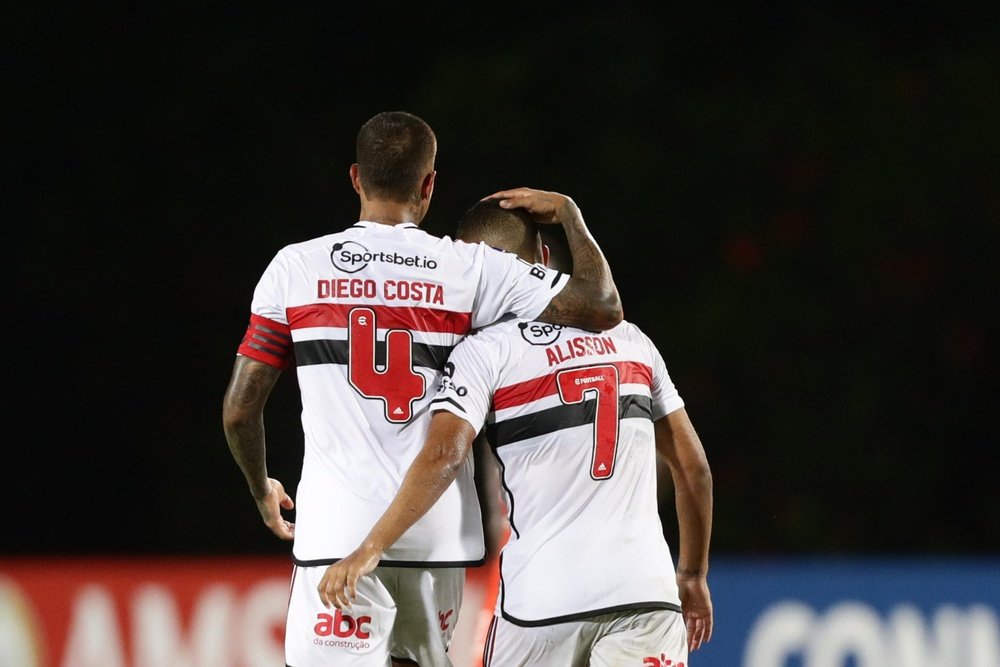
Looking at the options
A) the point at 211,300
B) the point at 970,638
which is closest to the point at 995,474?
the point at 970,638

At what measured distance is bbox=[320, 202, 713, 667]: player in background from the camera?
373cm

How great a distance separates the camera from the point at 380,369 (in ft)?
12.3

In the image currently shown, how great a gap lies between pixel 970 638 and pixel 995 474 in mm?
5573

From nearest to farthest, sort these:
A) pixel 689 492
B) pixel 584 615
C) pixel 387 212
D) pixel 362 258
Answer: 1. pixel 584 615
2. pixel 362 258
3. pixel 387 212
4. pixel 689 492

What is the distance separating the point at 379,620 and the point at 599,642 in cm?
57

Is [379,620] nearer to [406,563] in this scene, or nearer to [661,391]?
[406,563]

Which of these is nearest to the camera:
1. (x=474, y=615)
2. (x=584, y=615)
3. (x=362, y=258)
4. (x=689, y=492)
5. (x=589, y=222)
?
(x=584, y=615)

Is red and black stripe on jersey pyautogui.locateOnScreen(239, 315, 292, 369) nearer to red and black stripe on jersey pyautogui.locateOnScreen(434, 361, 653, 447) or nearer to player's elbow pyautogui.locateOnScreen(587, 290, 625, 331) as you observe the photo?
red and black stripe on jersey pyautogui.locateOnScreen(434, 361, 653, 447)

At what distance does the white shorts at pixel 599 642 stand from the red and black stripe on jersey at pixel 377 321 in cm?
74

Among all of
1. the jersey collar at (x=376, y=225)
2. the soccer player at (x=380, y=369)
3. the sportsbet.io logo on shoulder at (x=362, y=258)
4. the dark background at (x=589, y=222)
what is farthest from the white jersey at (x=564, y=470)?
the dark background at (x=589, y=222)

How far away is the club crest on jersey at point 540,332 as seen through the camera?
3.86 metres

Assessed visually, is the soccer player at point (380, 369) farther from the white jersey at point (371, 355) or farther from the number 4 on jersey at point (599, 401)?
the number 4 on jersey at point (599, 401)

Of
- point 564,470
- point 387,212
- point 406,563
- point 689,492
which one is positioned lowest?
point 406,563

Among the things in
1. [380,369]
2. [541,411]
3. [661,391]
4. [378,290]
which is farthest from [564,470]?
[378,290]
